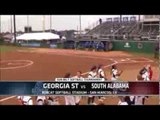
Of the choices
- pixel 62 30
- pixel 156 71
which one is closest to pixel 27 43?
pixel 62 30

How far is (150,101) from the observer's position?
3.85 meters

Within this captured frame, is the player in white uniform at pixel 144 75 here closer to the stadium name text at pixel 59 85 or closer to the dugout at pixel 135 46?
the dugout at pixel 135 46

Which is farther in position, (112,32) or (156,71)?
(112,32)

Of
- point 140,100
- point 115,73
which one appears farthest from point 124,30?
point 140,100

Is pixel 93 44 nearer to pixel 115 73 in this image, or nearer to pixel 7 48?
pixel 115 73
